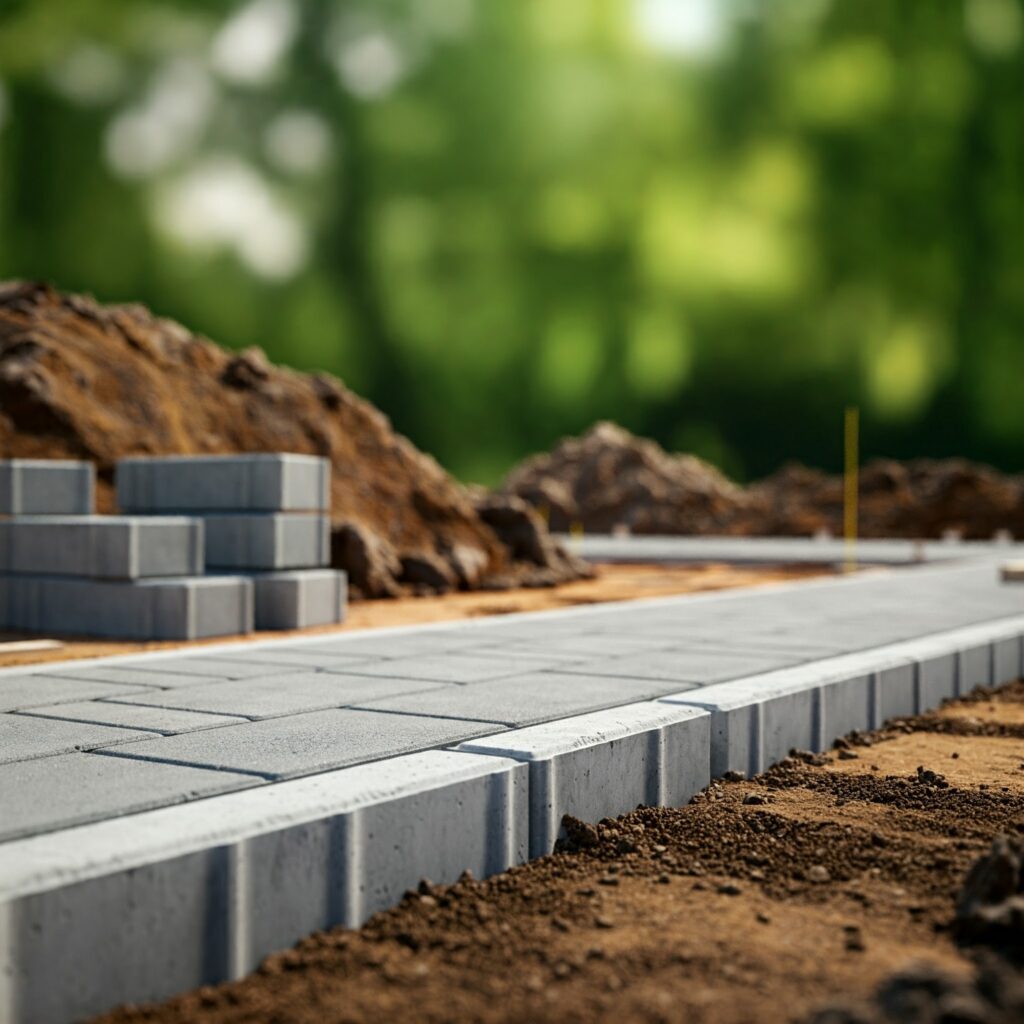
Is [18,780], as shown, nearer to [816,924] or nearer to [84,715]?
[84,715]

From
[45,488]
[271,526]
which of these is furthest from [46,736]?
[45,488]

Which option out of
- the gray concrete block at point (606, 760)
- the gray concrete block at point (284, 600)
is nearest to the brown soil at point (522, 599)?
the gray concrete block at point (284, 600)

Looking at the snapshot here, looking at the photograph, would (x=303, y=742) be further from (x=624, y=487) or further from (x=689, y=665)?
(x=624, y=487)

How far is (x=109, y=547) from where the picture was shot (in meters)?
9.78

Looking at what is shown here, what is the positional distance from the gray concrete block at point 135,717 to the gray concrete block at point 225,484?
224 inches

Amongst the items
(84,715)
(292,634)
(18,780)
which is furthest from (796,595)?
(18,780)

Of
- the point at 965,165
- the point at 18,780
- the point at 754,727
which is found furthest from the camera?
the point at 965,165

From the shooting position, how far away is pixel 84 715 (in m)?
4.75

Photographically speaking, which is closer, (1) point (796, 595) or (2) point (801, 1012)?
(2) point (801, 1012)

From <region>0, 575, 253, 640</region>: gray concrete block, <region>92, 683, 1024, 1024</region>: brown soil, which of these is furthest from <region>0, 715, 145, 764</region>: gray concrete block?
<region>0, 575, 253, 640</region>: gray concrete block

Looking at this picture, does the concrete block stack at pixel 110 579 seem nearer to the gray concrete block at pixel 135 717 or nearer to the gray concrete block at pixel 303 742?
the gray concrete block at pixel 135 717

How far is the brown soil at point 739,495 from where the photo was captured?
4378 cm

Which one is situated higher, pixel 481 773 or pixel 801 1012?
pixel 481 773

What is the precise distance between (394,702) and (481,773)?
141 cm
